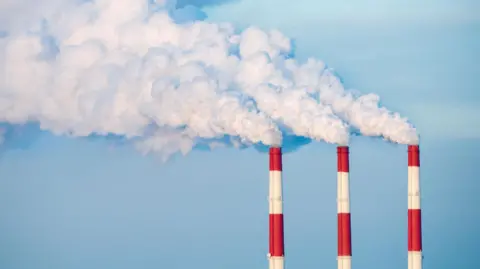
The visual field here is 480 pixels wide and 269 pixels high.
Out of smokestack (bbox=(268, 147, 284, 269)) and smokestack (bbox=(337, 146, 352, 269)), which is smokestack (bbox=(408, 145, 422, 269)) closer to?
smokestack (bbox=(337, 146, 352, 269))

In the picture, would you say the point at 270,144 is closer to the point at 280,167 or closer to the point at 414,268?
the point at 280,167

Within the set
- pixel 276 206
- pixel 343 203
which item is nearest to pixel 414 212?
pixel 343 203

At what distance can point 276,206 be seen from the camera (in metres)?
32.4

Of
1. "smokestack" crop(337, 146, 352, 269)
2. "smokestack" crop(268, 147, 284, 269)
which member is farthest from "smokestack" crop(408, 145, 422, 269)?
"smokestack" crop(268, 147, 284, 269)

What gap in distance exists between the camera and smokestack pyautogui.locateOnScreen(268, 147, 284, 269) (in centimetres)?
3234

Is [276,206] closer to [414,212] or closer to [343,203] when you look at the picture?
[343,203]

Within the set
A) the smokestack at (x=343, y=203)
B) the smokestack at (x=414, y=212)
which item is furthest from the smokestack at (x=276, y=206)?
the smokestack at (x=414, y=212)

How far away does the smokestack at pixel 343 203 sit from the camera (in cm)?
3297

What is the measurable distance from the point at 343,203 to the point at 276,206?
1.56m

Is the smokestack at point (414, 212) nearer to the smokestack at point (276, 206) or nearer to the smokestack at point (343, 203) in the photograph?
the smokestack at point (343, 203)

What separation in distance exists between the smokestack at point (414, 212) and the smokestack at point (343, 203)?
146 centimetres

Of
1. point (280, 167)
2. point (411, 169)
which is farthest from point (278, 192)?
point (411, 169)

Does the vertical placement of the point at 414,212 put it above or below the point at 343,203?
below

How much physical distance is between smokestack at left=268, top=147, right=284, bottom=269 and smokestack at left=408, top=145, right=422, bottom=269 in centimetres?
306
